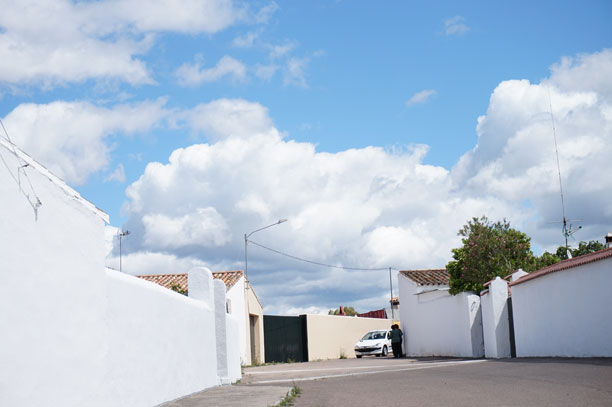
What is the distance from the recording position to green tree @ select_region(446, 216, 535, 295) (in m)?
32.3

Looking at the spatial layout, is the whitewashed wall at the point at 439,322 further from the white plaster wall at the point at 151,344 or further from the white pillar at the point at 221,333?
the white plaster wall at the point at 151,344

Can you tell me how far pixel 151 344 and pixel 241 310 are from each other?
81.9 ft

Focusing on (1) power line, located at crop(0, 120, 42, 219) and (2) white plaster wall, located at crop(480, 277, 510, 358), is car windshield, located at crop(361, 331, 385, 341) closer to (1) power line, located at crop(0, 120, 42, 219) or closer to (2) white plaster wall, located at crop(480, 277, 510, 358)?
(2) white plaster wall, located at crop(480, 277, 510, 358)

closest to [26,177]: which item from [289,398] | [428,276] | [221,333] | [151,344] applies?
[151,344]

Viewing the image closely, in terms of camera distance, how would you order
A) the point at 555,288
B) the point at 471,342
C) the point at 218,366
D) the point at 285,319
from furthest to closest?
the point at 285,319 → the point at 471,342 → the point at 555,288 → the point at 218,366

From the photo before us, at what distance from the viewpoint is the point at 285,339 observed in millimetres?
40406

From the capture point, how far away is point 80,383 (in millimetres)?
7344

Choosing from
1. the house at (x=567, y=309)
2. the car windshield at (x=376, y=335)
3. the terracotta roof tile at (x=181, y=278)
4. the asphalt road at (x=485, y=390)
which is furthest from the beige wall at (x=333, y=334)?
the asphalt road at (x=485, y=390)

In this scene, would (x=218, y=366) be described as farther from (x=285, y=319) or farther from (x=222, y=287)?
(x=285, y=319)

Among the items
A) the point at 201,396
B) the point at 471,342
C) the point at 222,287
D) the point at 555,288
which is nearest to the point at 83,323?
the point at 201,396

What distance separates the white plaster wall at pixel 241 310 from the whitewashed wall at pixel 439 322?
9689mm

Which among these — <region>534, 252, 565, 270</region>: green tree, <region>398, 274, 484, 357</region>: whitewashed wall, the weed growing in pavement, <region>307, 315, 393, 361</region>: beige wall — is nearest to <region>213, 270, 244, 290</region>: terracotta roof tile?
<region>307, 315, 393, 361</region>: beige wall

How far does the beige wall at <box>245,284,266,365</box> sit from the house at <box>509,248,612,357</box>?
1515 cm

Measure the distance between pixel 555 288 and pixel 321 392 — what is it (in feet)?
35.3
